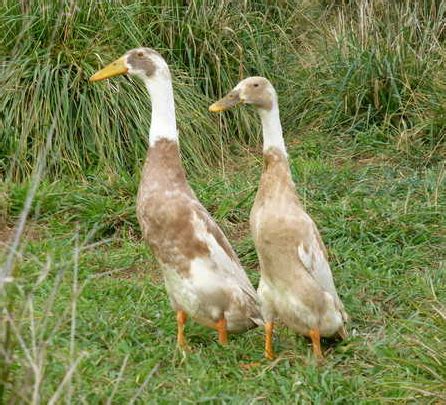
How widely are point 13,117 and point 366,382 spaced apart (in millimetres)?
4004

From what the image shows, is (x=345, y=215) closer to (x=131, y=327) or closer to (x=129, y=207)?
(x=129, y=207)

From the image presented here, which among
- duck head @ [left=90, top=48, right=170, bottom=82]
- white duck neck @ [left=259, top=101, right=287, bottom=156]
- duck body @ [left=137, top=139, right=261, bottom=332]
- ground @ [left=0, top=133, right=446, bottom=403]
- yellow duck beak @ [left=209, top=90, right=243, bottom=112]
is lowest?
ground @ [left=0, top=133, right=446, bottom=403]

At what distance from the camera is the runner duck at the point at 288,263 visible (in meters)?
5.00

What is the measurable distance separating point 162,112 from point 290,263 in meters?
1.15

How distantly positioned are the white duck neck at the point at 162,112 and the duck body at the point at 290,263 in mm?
648

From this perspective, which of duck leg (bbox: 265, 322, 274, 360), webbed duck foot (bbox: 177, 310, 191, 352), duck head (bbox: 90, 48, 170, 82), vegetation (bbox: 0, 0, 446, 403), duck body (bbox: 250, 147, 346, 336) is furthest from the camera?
duck head (bbox: 90, 48, 170, 82)

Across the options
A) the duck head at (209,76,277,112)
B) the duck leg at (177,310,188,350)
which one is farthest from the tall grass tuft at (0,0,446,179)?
the duck leg at (177,310,188,350)

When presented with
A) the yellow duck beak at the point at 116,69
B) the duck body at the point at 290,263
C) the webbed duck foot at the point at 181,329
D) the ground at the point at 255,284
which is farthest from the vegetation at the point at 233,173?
the yellow duck beak at the point at 116,69

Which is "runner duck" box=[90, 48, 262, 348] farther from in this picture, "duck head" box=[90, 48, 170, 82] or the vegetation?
"duck head" box=[90, 48, 170, 82]

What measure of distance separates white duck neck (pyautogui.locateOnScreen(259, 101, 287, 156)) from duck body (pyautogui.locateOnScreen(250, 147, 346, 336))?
0.35ft

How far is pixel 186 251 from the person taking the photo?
206 inches

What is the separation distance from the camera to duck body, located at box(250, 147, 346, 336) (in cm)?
500

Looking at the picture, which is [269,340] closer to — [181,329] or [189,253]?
[181,329]

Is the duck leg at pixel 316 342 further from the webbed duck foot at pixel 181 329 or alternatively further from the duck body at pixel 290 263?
the webbed duck foot at pixel 181 329
